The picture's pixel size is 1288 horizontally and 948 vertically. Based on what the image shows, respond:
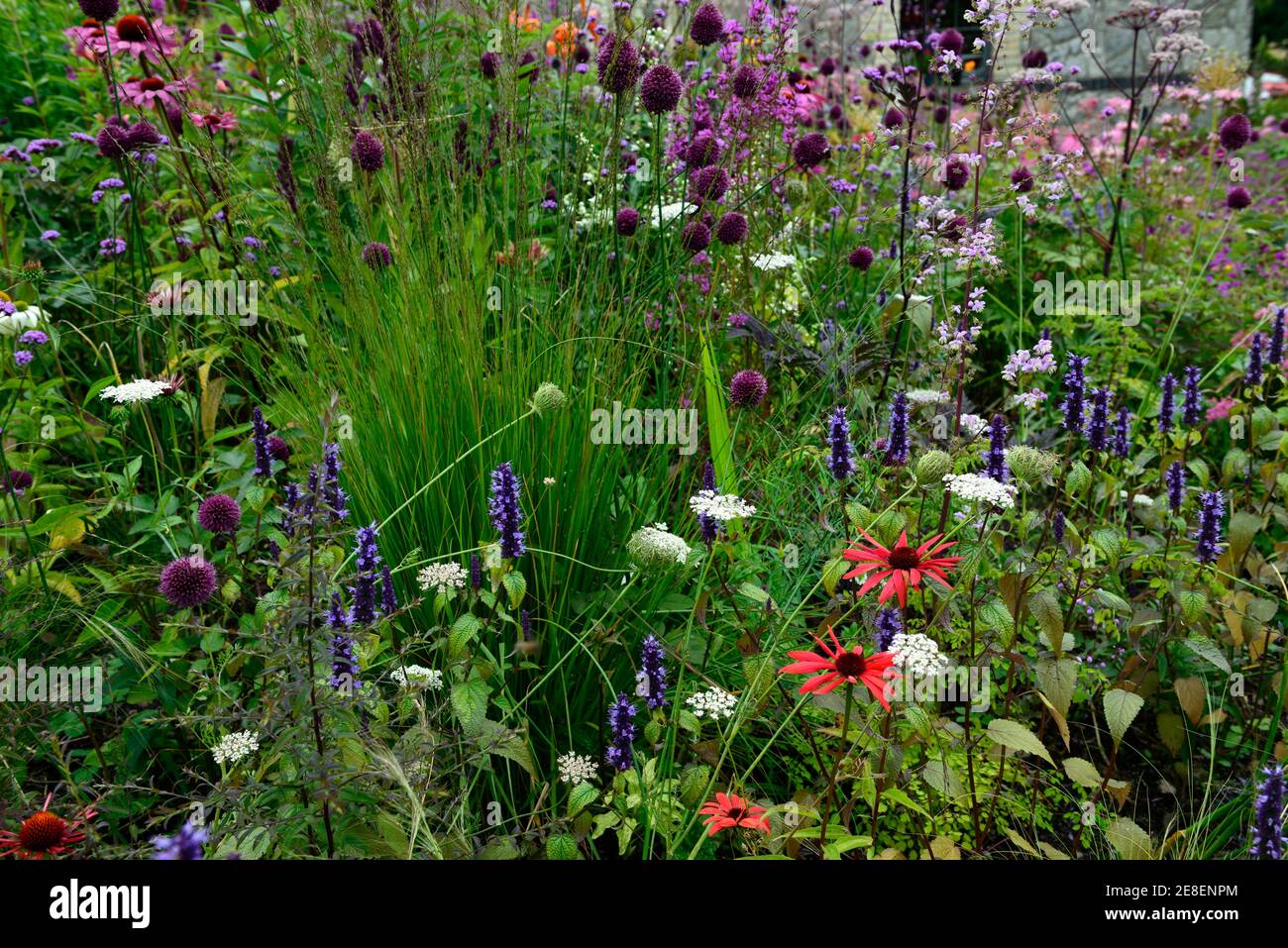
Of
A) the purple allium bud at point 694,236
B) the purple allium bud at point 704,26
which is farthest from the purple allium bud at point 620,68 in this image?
the purple allium bud at point 694,236

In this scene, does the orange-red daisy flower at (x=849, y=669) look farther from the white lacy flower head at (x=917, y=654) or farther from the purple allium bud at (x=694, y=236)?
the purple allium bud at (x=694, y=236)

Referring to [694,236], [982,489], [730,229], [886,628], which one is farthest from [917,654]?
[730,229]

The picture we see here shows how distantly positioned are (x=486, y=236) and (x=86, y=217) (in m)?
2.55

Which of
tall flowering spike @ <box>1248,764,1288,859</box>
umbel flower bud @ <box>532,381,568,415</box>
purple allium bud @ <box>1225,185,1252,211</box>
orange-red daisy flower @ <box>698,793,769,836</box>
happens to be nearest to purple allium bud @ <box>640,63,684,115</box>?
umbel flower bud @ <box>532,381,568,415</box>

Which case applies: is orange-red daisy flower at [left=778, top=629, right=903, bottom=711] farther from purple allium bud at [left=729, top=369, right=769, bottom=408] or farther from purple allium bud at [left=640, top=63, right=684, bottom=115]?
purple allium bud at [left=640, top=63, right=684, bottom=115]

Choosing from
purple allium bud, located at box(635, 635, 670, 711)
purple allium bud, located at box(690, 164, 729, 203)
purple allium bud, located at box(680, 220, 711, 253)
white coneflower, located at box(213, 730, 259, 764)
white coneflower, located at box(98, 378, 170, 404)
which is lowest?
white coneflower, located at box(213, 730, 259, 764)

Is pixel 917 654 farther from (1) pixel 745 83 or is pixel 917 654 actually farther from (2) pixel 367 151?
(1) pixel 745 83

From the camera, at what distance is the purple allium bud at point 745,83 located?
3.05 metres

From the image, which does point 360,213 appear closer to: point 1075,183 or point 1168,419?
point 1168,419

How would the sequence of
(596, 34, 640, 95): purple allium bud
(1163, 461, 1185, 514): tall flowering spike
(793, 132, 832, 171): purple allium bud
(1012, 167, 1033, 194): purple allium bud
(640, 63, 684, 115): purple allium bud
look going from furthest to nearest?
(1012, 167, 1033, 194): purple allium bud < (793, 132, 832, 171): purple allium bud < (640, 63, 684, 115): purple allium bud < (596, 34, 640, 95): purple allium bud < (1163, 461, 1185, 514): tall flowering spike

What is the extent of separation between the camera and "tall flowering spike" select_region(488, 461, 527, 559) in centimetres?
188

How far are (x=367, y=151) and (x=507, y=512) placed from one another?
1.29 metres

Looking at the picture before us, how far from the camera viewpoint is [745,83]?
3059mm

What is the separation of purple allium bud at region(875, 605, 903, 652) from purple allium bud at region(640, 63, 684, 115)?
1550 mm
